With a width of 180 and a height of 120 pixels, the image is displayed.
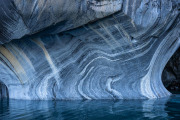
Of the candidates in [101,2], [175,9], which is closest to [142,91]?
[175,9]

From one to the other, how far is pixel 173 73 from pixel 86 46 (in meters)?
4.74

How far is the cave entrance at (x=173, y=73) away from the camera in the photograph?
745 cm

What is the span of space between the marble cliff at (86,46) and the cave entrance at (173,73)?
2.50 m

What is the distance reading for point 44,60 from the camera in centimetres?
500

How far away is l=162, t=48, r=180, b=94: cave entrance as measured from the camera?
293 inches

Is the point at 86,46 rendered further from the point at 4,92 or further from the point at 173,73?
the point at 173,73

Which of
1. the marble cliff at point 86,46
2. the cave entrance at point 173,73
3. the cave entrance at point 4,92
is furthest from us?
the cave entrance at point 173,73

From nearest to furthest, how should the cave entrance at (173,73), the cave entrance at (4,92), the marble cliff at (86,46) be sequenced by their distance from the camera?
1. the marble cliff at (86,46)
2. the cave entrance at (4,92)
3. the cave entrance at (173,73)

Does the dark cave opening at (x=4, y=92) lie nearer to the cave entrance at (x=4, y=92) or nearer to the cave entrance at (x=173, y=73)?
the cave entrance at (x=4, y=92)

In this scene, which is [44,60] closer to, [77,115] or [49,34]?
[49,34]

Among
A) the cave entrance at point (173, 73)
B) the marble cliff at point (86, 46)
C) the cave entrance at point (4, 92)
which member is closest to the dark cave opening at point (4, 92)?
the cave entrance at point (4, 92)

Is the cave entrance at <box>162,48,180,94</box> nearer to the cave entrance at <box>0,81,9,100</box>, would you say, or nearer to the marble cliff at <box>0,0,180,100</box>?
the marble cliff at <box>0,0,180,100</box>

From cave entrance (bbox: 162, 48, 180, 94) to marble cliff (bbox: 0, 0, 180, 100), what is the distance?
250 centimetres

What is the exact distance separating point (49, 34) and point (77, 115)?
7.82 ft
